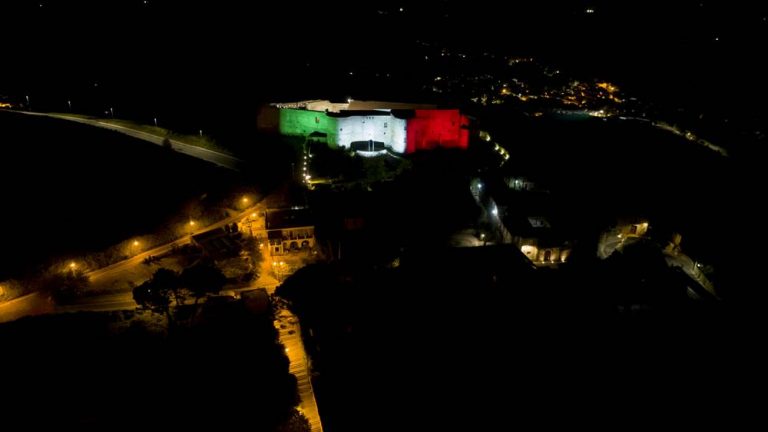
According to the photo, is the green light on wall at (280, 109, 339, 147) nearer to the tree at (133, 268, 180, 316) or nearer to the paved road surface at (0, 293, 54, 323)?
the tree at (133, 268, 180, 316)

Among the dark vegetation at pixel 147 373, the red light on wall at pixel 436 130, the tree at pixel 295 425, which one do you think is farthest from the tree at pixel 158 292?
the red light on wall at pixel 436 130

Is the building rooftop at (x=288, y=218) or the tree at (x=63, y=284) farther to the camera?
the building rooftop at (x=288, y=218)

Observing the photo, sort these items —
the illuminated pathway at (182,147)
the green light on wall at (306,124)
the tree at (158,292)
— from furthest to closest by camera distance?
the illuminated pathway at (182,147)
the green light on wall at (306,124)
the tree at (158,292)

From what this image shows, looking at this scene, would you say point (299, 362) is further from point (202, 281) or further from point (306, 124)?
point (306, 124)

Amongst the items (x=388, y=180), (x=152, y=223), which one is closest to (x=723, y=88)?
(x=388, y=180)

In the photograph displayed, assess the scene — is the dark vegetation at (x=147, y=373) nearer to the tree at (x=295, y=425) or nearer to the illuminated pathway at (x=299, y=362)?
the tree at (x=295, y=425)

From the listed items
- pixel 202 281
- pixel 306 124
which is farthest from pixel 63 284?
pixel 306 124

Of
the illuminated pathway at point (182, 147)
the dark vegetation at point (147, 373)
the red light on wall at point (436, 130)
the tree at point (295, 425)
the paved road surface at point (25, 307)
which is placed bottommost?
the tree at point (295, 425)
